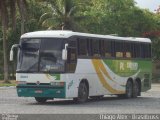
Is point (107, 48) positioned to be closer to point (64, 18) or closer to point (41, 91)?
point (41, 91)

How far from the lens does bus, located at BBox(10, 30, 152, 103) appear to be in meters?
25.6

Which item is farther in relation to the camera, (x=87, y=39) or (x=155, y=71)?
(x=155, y=71)

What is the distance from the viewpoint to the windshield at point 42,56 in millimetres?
25594

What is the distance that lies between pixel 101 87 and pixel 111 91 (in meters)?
1.36

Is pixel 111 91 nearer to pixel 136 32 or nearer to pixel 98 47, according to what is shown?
pixel 98 47

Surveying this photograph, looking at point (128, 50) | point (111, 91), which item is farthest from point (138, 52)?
point (111, 91)

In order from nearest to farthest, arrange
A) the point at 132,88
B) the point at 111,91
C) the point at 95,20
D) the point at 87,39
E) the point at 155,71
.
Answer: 1. the point at 87,39
2. the point at 111,91
3. the point at 132,88
4. the point at 95,20
5. the point at 155,71

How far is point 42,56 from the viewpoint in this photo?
1015 inches

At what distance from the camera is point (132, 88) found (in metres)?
32.8

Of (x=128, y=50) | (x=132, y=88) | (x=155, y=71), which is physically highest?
(x=128, y=50)

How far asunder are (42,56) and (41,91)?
146 centimetres

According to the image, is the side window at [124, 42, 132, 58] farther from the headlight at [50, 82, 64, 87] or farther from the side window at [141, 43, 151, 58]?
the headlight at [50, 82, 64, 87]

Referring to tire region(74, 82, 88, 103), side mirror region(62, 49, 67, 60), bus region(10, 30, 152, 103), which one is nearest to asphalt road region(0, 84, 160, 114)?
tire region(74, 82, 88, 103)

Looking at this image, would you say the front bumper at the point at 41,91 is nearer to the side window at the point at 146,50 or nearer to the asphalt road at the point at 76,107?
the asphalt road at the point at 76,107
